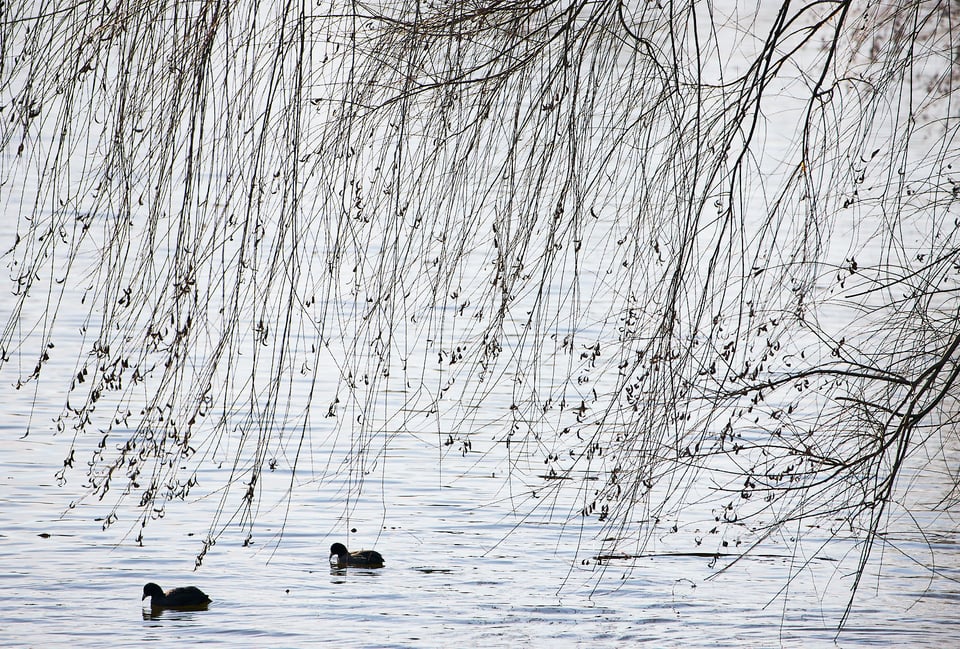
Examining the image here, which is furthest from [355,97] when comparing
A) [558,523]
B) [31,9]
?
[558,523]

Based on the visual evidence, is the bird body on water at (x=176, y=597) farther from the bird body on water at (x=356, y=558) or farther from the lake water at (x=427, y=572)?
the bird body on water at (x=356, y=558)

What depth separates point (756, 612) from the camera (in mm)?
7594

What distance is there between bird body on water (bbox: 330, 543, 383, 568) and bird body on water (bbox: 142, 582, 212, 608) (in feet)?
3.31

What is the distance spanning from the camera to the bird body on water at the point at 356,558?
820 cm

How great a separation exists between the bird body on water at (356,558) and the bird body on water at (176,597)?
39.7 inches

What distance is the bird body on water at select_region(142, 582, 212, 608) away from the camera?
734cm

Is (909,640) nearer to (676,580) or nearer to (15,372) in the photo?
(676,580)

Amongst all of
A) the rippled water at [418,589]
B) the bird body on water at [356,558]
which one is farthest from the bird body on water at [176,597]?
the bird body on water at [356,558]

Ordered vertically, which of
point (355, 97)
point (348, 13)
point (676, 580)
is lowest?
point (676, 580)

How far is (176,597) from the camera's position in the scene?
7355 millimetres

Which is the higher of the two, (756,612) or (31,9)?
(31,9)

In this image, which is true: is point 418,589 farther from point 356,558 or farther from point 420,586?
point 356,558

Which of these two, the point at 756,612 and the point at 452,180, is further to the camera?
the point at 756,612

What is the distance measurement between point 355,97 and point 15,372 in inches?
391
